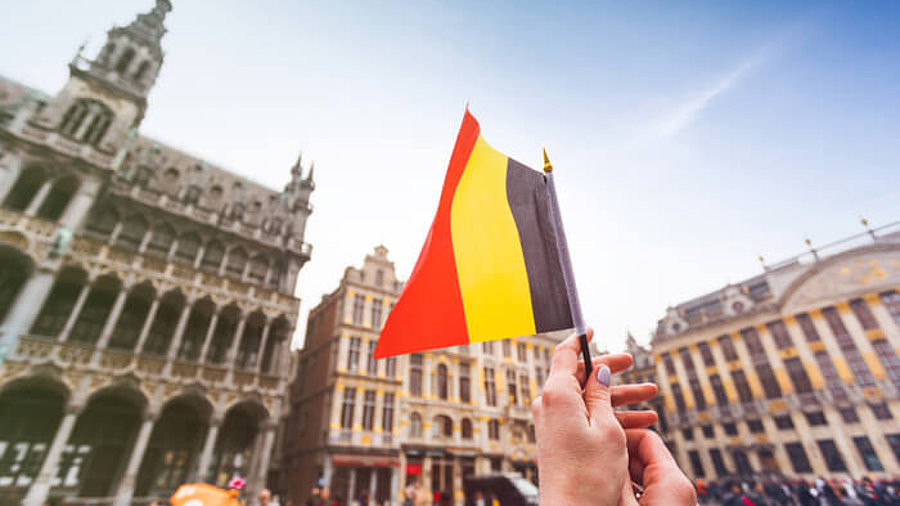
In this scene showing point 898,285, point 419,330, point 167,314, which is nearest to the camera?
point 419,330

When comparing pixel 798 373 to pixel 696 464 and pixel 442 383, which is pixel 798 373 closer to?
pixel 696 464

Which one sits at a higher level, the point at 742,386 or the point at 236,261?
the point at 236,261

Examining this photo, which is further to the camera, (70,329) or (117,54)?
(117,54)

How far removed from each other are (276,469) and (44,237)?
22228mm

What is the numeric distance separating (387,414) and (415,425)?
7.76ft

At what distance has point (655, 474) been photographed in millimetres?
1494

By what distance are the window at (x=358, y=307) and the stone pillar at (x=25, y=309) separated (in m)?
15.2

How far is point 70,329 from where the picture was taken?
1638cm

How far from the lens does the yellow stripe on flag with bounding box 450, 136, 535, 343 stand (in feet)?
9.23

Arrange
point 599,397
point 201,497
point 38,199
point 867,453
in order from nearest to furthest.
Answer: point 599,397 < point 201,497 < point 38,199 < point 867,453

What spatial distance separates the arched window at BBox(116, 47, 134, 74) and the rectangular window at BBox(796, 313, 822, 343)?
172 feet

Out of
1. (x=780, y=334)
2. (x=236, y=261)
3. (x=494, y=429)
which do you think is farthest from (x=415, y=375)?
(x=780, y=334)

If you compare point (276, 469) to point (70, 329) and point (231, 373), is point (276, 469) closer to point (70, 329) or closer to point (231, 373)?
point (231, 373)

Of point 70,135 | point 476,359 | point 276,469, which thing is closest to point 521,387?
point 476,359
